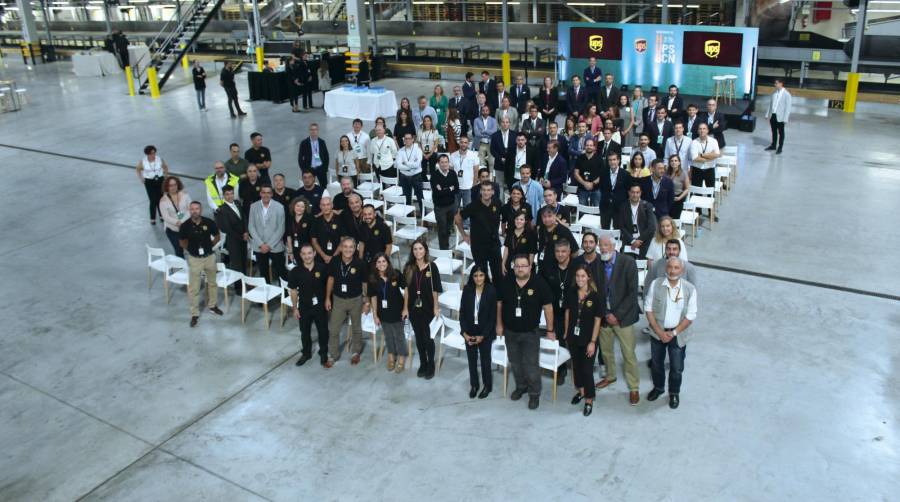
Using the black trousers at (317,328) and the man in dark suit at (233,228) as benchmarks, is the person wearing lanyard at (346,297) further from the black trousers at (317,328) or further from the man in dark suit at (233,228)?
the man in dark suit at (233,228)

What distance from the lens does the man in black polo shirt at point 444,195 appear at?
8633 mm

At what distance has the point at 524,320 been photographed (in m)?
5.88

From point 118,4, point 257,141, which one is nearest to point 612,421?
point 257,141

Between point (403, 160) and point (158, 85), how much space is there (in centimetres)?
1539

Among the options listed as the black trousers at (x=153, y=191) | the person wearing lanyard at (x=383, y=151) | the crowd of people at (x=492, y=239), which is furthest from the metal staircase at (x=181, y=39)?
the person wearing lanyard at (x=383, y=151)

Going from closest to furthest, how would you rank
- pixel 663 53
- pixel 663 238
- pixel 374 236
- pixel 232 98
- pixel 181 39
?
pixel 663 238 → pixel 374 236 → pixel 663 53 → pixel 232 98 → pixel 181 39

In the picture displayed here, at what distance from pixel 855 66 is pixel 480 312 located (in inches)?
535

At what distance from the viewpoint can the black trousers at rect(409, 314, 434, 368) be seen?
6.42 m

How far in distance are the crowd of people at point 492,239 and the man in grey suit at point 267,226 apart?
0.05 feet

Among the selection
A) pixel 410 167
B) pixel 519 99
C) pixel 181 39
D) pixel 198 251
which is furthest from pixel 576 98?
pixel 181 39

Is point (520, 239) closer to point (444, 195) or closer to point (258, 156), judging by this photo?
point (444, 195)

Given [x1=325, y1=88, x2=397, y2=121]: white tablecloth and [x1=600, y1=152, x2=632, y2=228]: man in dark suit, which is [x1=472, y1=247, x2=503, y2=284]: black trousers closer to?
[x1=600, y1=152, x2=632, y2=228]: man in dark suit

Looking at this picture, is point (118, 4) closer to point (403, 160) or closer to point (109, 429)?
point (403, 160)

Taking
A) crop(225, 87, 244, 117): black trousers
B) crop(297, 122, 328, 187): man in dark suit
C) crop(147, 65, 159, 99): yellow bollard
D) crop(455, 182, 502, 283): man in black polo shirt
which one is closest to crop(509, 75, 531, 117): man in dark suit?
crop(297, 122, 328, 187): man in dark suit
